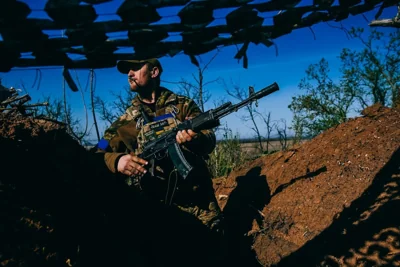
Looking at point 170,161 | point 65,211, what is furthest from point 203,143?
point 65,211

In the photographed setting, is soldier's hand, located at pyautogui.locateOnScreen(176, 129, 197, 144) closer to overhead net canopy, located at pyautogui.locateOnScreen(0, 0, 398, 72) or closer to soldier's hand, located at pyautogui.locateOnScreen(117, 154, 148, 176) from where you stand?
soldier's hand, located at pyautogui.locateOnScreen(117, 154, 148, 176)

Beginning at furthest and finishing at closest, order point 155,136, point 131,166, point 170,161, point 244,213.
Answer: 1. point 244,213
2. point 170,161
3. point 155,136
4. point 131,166

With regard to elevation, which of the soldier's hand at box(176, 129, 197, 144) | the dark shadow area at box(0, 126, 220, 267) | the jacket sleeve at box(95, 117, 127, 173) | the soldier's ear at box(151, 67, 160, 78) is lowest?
the dark shadow area at box(0, 126, 220, 267)

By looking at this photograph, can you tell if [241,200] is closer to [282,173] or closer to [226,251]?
[282,173]

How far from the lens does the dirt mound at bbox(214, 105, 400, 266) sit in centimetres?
321

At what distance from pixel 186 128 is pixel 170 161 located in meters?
0.65

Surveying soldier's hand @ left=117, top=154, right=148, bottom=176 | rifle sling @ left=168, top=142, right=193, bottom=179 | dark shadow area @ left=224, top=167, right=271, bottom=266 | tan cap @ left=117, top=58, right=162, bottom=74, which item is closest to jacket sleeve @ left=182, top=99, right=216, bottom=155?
rifle sling @ left=168, top=142, right=193, bottom=179

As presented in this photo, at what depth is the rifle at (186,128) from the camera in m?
3.02

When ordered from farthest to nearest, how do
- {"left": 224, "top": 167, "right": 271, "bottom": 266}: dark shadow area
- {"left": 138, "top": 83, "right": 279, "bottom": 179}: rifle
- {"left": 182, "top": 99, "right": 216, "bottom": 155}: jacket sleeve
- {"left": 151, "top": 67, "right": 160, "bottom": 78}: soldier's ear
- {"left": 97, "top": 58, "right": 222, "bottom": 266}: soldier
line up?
{"left": 224, "top": 167, "right": 271, "bottom": 266}: dark shadow area
{"left": 151, "top": 67, "right": 160, "bottom": 78}: soldier's ear
{"left": 97, "top": 58, "right": 222, "bottom": 266}: soldier
{"left": 182, "top": 99, "right": 216, "bottom": 155}: jacket sleeve
{"left": 138, "top": 83, "right": 279, "bottom": 179}: rifle

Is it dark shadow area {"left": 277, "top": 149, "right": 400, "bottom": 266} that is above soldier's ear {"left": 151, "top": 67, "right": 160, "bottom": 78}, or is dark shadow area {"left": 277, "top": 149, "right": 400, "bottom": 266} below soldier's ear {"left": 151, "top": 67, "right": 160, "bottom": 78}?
below

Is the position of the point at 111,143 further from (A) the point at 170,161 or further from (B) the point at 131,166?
(A) the point at 170,161

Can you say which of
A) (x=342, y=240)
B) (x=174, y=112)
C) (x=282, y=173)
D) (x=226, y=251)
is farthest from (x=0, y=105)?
(x=282, y=173)

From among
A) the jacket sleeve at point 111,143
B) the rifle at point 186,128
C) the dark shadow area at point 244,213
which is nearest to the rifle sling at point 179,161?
the rifle at point 186,128

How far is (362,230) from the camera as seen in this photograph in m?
3.27
